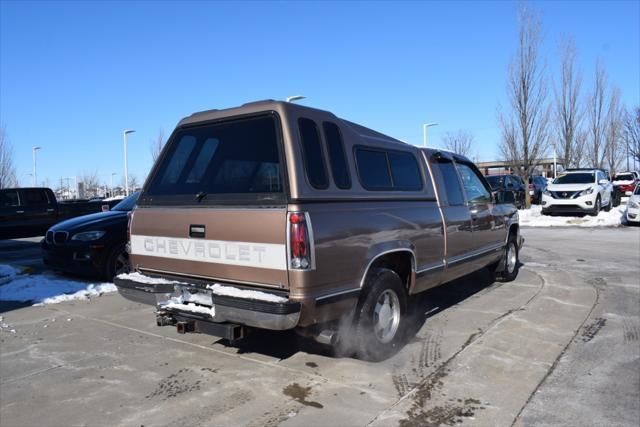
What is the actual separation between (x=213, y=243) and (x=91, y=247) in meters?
4.42

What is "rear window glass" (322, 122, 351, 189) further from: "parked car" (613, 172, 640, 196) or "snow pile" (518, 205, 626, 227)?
"parked car" (613, 172, 640, 196)

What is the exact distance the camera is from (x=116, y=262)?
7844mm

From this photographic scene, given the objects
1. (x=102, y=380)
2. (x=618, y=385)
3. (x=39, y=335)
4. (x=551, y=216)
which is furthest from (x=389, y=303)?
(x=551, y=216)

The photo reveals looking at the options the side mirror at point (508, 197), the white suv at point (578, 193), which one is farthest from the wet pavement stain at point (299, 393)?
the white suv at point (578, 193)

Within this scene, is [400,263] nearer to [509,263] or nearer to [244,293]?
[244,293]

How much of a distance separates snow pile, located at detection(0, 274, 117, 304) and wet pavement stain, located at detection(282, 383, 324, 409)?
438cm

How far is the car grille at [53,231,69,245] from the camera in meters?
7.79

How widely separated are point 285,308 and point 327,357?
135 centimetres

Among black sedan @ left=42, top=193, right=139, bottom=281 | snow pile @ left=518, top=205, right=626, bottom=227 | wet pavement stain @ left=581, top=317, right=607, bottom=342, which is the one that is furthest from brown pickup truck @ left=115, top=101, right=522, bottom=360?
snow pile @ left=518, top=205, right=626, bottom=227

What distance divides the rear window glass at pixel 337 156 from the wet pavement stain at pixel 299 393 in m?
1.62

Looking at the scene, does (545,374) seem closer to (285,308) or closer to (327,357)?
(327,357)

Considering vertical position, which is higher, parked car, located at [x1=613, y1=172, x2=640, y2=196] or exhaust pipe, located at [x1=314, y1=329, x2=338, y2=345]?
parked car, located at [x1=613, y1=172, x2=640, y2=196]

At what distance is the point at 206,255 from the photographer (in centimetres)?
404

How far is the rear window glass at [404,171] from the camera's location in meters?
4.98
